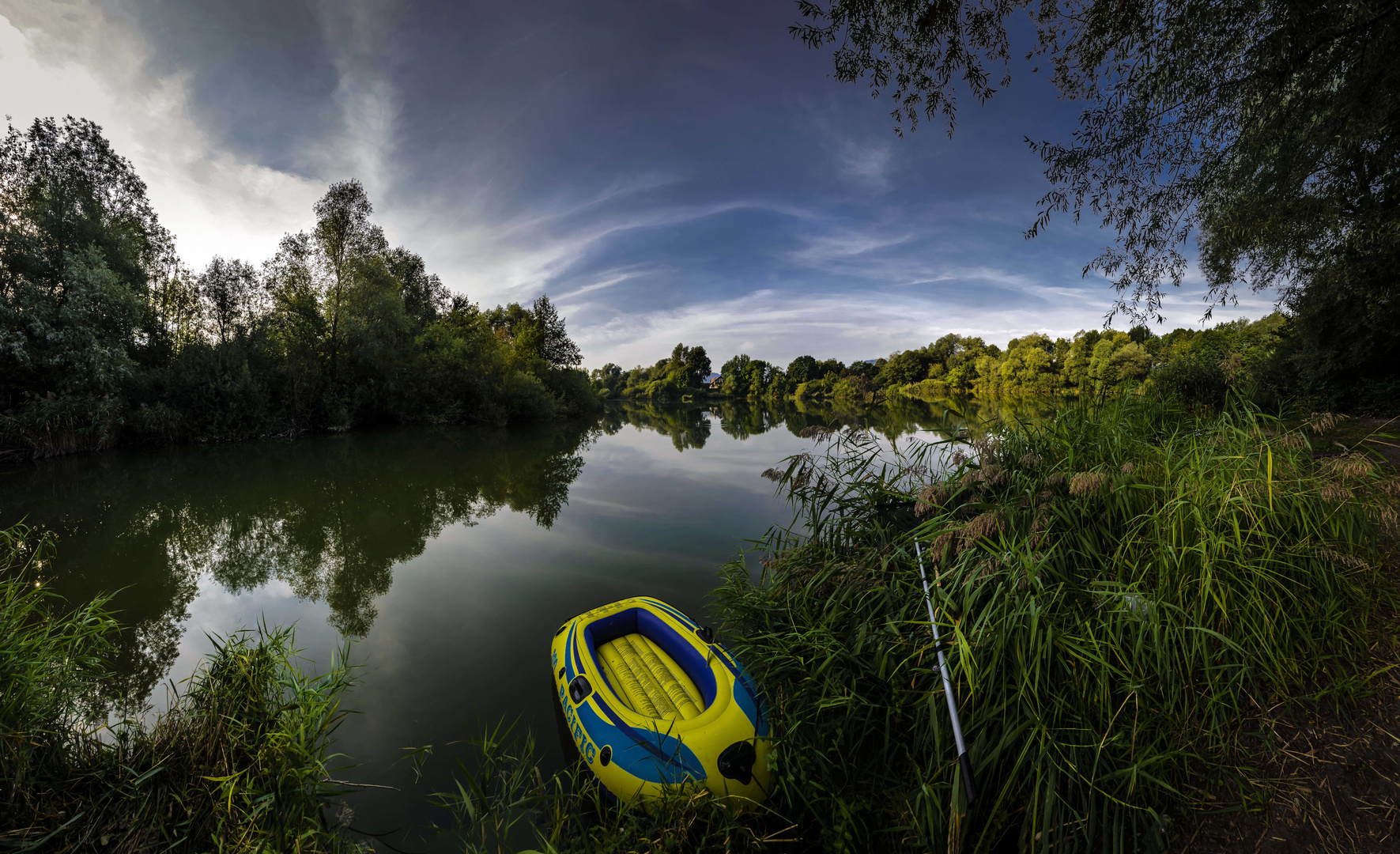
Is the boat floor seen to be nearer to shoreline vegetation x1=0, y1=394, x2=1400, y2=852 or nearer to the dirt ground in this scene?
shoreline vegetation x1=0, y1=394, x2=1400, y2=852

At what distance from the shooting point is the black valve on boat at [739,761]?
2.48 metres

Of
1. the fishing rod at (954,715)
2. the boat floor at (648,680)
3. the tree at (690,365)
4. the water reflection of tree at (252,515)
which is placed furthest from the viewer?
the tree at (690,365)

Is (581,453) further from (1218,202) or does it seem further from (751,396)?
(751,396)

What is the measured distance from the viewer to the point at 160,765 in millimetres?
2193

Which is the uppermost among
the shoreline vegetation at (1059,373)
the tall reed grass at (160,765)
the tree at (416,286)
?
the tree at (416,286)

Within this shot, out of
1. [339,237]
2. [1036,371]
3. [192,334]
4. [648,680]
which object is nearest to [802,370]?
[1036,371]

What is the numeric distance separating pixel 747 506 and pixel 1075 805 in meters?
7.88

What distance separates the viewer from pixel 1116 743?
73.9 inches

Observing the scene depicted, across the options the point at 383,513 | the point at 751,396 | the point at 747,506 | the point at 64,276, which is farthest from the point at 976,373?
the point at 64,276

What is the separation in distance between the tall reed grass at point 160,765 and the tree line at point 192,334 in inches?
719

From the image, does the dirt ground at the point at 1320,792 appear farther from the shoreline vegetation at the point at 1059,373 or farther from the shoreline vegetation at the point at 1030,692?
the shoreline vegetation at the point at 1059,373

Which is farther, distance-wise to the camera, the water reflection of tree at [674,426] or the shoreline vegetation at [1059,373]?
the water reflection of tree at [674,426]

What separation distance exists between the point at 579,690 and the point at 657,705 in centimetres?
57

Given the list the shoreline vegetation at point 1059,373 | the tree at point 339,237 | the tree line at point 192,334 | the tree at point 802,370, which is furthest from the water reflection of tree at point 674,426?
the tree at point 802,370
